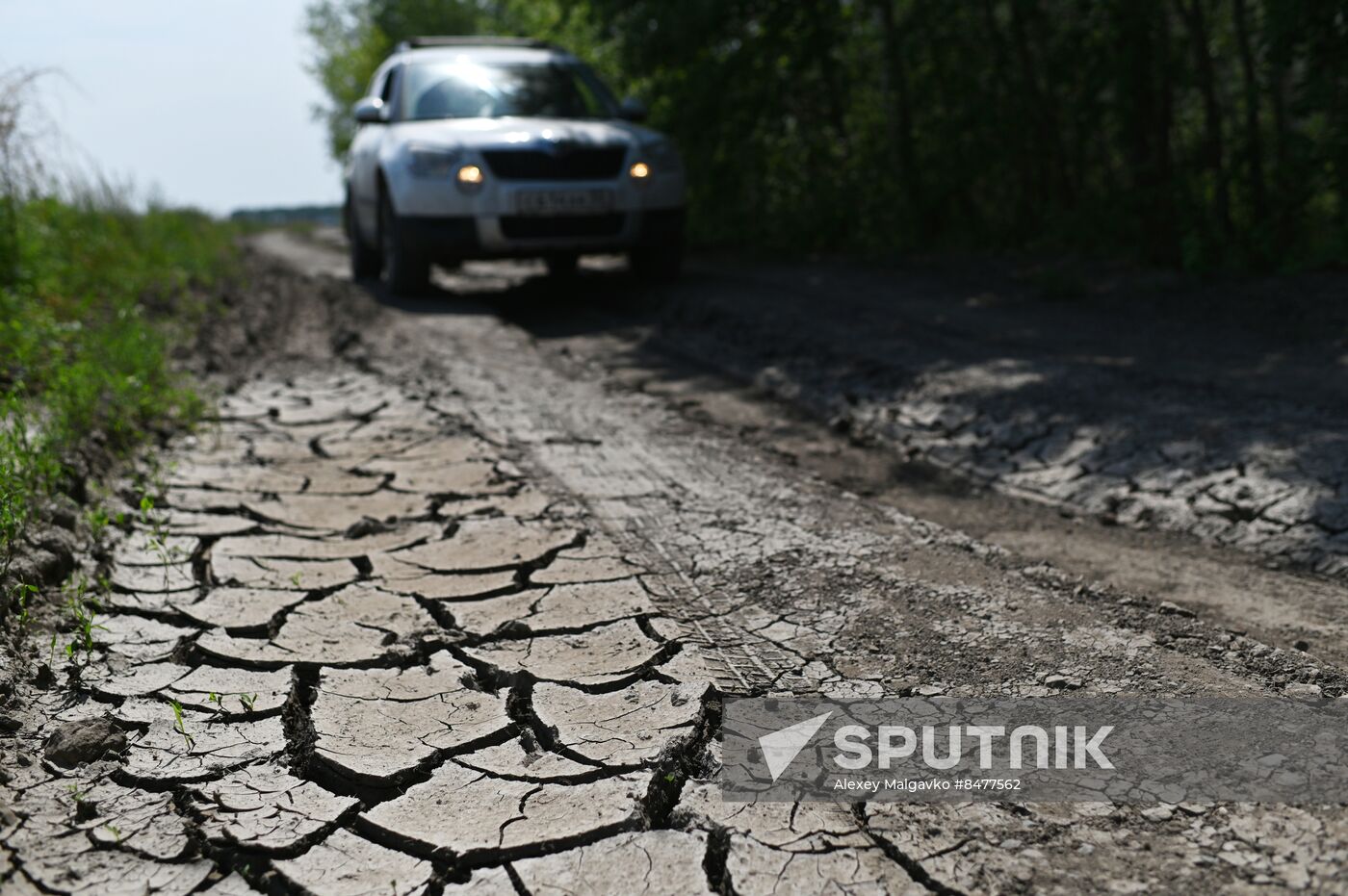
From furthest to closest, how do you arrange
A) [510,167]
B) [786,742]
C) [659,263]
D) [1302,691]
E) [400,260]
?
1. [659,263]
2. [400,260]
3. [510,167]
4. [1302,691]
5. [786,742]

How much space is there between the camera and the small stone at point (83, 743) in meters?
2.37

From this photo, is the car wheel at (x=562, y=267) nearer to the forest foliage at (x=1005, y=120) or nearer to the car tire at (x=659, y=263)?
the car tire at (x=659, y=263)

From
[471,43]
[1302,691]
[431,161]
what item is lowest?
[1302,691]

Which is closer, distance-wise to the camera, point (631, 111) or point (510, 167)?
point (510, 167)

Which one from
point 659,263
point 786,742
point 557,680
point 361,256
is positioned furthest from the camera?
point 361,256

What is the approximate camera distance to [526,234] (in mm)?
7926

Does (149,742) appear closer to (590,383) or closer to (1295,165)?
(590,383)

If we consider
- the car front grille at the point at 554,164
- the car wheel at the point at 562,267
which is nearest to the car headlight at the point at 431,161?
the car front grille at the point at 554,164

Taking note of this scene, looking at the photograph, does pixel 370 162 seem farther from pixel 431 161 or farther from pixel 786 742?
pixel 786 742

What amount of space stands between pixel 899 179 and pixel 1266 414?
20.9 feet

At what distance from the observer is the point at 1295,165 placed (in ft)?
24.4

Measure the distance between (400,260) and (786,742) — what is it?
6633 millimetres

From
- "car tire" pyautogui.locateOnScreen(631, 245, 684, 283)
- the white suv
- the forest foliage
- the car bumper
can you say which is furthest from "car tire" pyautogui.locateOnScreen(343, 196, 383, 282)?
the forest foliage

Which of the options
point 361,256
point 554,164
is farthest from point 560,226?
point 361,256
